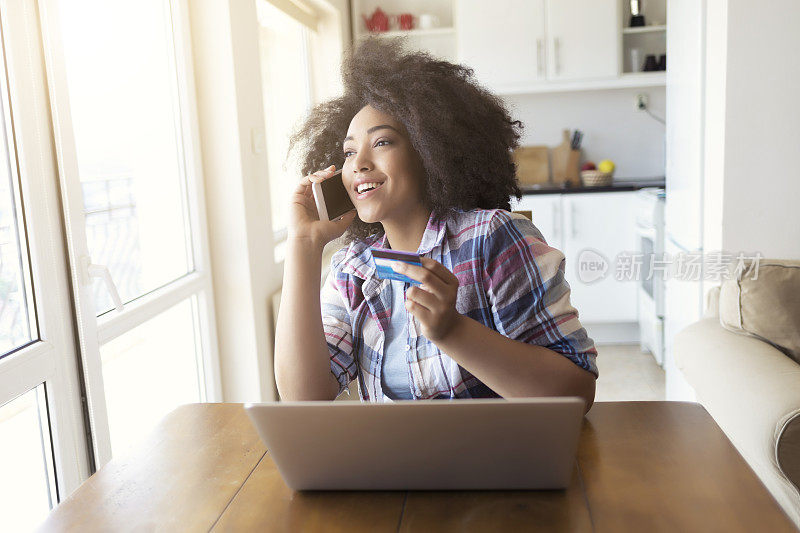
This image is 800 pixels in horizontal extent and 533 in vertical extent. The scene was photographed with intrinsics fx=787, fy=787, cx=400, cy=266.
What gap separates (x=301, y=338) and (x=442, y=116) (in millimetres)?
473

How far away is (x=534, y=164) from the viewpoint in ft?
16.8

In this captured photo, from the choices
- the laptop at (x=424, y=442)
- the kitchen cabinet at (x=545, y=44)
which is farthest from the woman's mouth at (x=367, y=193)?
the kitchen cabinet at (x=545, y=44)

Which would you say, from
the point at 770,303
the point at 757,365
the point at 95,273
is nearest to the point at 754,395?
the point at 757,365

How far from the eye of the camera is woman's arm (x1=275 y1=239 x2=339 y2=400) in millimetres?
1342

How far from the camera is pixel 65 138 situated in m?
1.77

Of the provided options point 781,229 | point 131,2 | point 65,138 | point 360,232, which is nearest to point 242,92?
point 131,2

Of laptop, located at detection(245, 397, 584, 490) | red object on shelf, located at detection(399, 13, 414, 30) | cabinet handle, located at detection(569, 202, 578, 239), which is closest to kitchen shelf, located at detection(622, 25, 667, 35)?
cabinet handle, located at detection(569, 202, 578, 239)

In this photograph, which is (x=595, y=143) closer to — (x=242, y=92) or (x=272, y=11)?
(x=272, y=11)

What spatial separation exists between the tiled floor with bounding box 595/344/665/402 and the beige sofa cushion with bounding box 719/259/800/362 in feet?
4.69

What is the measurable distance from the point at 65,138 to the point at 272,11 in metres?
2.05

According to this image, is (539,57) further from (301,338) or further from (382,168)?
(301,338)

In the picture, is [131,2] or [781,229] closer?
[131,2]

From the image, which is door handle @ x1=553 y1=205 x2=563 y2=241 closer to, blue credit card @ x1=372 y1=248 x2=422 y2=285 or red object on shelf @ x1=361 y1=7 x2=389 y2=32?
red object on shelf @ x1=361 y1=7 x2=389 y2=32

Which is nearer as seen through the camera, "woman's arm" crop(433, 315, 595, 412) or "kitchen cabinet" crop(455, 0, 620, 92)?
"woman's arm" crop(433, 315, 595, 412)
